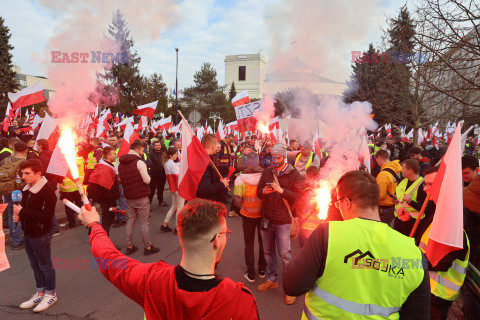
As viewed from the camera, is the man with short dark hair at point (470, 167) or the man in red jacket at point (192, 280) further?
the man with short dark hair at point (470, 167)

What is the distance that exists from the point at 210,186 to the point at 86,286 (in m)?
2.35

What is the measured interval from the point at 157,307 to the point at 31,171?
10.0 feet

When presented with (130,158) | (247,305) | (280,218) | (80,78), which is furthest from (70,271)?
(80,78)

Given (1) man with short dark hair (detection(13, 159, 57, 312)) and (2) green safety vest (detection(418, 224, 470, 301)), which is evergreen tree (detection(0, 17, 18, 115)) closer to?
(1) man with short dark hair (detection(13, 159, 57, 312))

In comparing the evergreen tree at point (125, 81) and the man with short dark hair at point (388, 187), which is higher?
the evergreen tree at point (125, 81)

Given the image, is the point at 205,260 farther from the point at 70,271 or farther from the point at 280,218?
the point at 70,271

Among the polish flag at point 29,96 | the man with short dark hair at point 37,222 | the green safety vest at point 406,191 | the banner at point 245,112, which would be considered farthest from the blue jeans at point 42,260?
the banner at point 245,112

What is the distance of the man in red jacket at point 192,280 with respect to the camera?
1389 mm

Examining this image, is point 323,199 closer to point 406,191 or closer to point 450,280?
point 406,191

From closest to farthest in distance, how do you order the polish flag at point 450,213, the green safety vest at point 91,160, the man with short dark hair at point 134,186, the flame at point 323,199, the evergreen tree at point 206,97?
the polish flag at point 450,213 → the flame at point 323,199 → the man with short dark hair at point 134,186 → the green safety vest at point 91,160 → the evergreen tree at point 206,97

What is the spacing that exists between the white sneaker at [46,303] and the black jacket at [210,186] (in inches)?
90.7

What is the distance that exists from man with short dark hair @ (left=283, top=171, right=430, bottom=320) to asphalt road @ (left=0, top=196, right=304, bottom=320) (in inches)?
91.9

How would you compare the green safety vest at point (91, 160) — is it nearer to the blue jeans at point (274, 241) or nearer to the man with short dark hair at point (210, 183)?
the man with short dark hair at point (210, 183)

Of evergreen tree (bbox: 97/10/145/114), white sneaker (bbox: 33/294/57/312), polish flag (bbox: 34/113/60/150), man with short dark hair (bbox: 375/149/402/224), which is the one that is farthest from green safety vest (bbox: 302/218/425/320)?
evergreen tree (bbox: 97/10/145/114)
